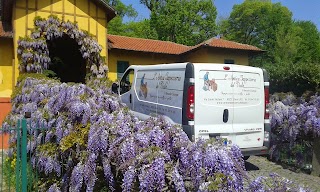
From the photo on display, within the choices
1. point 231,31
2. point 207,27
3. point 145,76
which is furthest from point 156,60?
point 231,31

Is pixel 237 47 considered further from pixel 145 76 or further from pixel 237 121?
pixel 237 121

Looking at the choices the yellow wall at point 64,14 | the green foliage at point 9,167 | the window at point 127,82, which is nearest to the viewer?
the green foliage at point 9,167

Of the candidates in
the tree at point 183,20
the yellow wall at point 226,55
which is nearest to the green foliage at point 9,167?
the yellow wall at point 226,55

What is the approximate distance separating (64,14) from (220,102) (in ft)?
33.7

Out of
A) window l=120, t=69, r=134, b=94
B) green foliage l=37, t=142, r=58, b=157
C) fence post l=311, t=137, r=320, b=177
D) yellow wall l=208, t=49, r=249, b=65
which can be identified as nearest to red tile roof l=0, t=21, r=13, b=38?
window l=120, t=69, r=134, b=94

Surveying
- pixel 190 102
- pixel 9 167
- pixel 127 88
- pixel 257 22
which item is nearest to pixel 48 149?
pixel 9 167

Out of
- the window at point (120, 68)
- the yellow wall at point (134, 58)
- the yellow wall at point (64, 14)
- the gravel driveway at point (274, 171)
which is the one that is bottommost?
the gravel driveway at point (274, 171)

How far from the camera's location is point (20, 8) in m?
13.7

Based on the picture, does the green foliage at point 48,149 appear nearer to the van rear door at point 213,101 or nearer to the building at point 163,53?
the van rear door at point 213,101

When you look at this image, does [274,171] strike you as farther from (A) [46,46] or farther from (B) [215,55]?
(B) [215,55]

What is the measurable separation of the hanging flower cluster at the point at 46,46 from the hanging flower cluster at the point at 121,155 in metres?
8.32

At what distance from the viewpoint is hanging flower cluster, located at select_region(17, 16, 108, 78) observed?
13609 mm

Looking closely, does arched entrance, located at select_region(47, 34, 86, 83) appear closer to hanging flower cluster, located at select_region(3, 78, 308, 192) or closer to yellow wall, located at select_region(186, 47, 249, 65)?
yellow wall, located at select_region(186, 47, 249, 65)

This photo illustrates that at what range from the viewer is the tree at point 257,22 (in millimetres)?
49219
